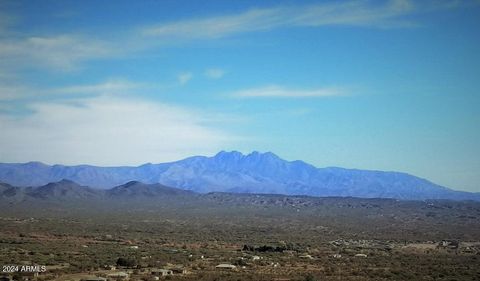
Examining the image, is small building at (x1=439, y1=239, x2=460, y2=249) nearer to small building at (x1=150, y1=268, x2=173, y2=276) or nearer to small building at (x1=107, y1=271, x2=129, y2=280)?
small building at (x1=150, y1=268, x2=173, y2=276)

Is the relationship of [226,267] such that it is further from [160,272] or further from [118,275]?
[118,275]

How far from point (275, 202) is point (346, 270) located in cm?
15220

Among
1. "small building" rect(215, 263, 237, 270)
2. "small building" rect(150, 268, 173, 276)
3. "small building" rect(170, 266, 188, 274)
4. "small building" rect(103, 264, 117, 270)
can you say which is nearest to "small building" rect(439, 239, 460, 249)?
"small building" rect(215, 263, 237, 270)

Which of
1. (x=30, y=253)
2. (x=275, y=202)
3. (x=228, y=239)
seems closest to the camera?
(x=30, y=253)

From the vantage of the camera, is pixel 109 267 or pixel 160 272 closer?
pixel 160 272

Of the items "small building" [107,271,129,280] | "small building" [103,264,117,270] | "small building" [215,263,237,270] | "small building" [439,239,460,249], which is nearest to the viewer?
"small building" [107,271,129,280]

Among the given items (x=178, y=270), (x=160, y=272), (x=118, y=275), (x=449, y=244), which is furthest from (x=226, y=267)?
(x=449, y=244)

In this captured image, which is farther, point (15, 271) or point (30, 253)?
point (30, 253)

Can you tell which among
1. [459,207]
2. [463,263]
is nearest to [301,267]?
[463,263]

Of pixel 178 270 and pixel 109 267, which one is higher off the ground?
pixel 178 270

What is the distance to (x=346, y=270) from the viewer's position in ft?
136

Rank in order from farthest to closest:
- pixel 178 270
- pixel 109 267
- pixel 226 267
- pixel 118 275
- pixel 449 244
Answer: pixel 449 244, pixel 226 267, pixel 109 267, pixel 178 270, pixel 118 275

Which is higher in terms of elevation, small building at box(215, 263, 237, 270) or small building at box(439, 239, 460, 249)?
small building at box(439, 239, 460, 249)

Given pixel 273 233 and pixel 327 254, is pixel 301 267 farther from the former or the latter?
pixel 273 233
